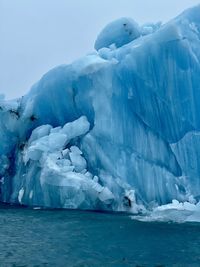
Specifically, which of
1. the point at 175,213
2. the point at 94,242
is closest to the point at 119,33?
the point at 175,213

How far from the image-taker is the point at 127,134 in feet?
59.9

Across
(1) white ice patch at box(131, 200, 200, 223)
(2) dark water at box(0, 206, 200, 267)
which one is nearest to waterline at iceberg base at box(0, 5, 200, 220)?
(1) white ice patch at box(131, 200, 200, 223)

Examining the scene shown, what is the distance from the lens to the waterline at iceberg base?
17.5m

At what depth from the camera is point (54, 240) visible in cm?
1173

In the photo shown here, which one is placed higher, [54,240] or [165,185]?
[165,185]

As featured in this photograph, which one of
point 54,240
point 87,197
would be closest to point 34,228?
point 54,240

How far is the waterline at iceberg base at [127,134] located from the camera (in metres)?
17.5

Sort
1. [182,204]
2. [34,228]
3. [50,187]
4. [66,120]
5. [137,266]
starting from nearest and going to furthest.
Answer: [137,266], [34,228], [182,204], [50,187], [66,120]

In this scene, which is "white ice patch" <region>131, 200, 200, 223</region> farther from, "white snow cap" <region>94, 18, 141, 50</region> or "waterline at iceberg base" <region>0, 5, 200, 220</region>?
"white snow cap" <region>94, 18, 141, 50</region>

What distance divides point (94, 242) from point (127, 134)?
724cm

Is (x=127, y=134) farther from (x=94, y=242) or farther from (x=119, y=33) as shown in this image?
(x=94, y=242)

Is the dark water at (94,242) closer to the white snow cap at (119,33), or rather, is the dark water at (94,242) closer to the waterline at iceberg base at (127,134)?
the waterline at iceberg base at (127,134)

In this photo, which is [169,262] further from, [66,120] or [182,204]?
[66,120]

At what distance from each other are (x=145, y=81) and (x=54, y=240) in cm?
835
